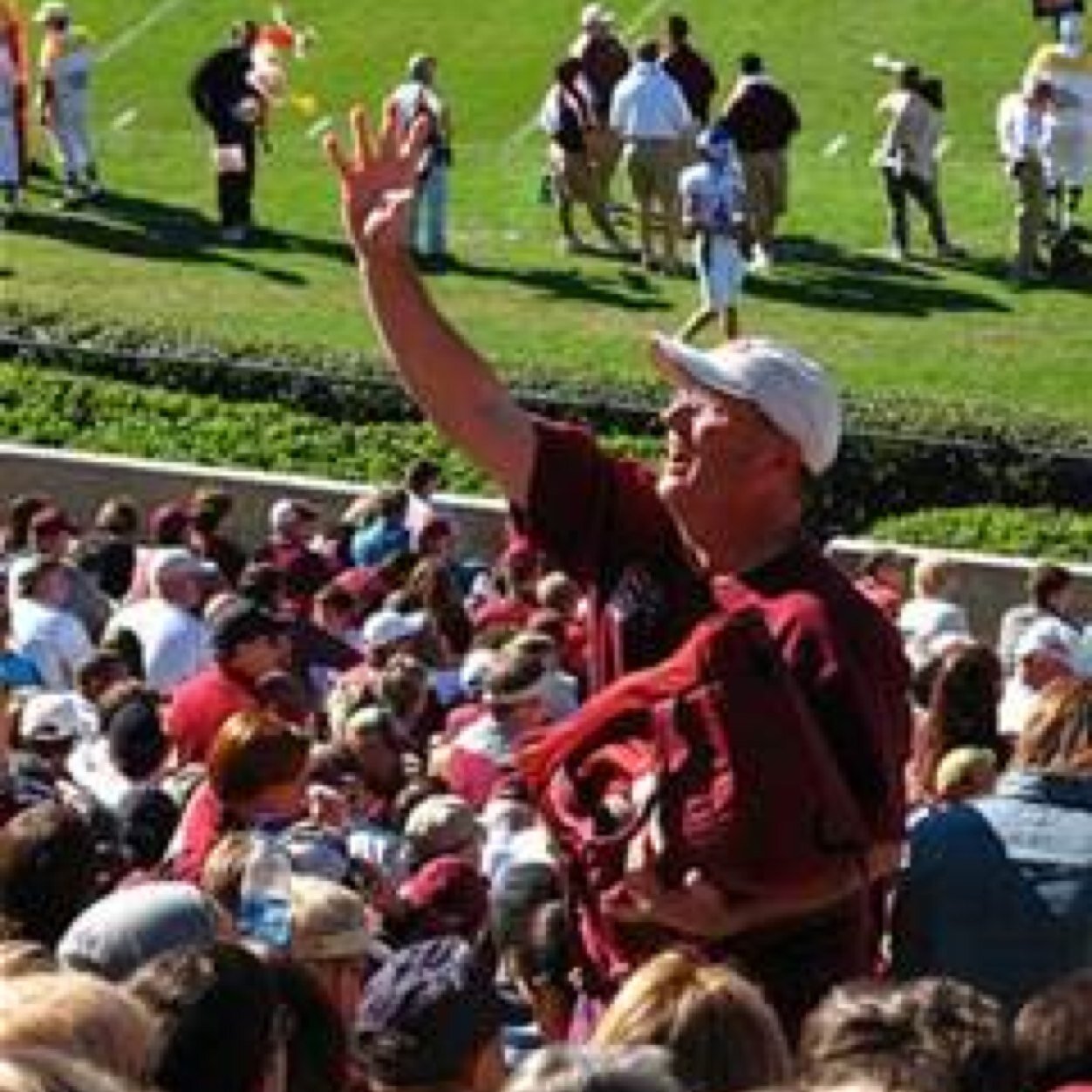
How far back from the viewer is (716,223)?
22.4m

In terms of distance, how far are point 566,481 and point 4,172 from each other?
19.6 metres

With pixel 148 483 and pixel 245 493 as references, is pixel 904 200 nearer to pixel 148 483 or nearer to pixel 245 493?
pixel 245 493

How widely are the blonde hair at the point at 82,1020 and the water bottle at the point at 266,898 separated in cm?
170

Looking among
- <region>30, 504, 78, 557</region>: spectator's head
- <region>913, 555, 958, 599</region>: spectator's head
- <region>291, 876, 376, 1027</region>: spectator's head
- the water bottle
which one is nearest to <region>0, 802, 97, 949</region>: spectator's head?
the water bottle

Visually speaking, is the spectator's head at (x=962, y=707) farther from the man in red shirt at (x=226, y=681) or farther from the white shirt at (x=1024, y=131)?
the white shirt at (x=1024, y=131)

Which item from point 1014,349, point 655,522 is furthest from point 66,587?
point 1014,349

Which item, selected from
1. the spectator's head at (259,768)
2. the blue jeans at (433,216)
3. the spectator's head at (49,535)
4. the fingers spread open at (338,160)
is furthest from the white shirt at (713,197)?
the fingers spread open at (338,160)

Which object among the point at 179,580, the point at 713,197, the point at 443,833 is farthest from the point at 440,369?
the point at 713,197

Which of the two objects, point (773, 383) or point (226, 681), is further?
point (226, 681)

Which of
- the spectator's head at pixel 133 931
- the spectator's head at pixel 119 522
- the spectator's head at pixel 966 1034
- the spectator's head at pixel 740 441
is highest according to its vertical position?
the spectator's head at pixel 740 441

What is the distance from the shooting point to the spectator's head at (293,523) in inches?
640

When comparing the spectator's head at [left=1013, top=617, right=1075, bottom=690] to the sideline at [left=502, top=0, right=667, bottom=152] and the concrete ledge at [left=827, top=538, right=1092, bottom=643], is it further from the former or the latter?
the sideline at [left=502, top=0, right=667, bottom=152]

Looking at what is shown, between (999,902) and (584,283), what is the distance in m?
17.0

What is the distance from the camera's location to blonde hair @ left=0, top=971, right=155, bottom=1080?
534 centimetres
